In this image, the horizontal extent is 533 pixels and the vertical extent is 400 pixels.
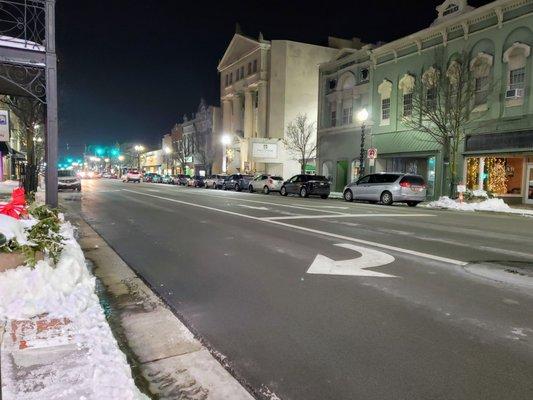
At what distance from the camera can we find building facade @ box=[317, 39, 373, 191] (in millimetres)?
33312

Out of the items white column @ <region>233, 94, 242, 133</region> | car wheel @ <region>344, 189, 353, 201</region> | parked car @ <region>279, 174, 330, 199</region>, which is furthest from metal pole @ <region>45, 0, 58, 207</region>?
white column @ <region>233, 94, 242, 133</region>

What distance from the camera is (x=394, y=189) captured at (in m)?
22.0

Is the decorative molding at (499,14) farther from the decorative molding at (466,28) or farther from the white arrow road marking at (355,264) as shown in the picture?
the white arrow road marking at (355,264)

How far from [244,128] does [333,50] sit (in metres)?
14.1

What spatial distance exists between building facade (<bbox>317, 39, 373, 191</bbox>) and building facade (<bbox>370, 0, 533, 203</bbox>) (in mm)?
3825

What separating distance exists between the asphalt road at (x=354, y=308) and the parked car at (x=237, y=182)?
2868 centimetres

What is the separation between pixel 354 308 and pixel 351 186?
20.5 meters

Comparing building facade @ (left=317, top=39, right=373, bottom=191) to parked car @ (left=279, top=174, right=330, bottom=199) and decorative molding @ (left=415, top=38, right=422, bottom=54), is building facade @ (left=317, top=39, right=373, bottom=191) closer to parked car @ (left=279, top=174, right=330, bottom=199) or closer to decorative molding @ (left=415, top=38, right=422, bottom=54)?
decorative molding @ (left=415, top=38, right=422, bottom=54)

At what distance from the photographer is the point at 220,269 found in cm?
687

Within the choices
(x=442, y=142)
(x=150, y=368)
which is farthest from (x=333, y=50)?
(x=150, y=368)

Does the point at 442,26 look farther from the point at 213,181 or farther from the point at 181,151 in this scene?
the point at 181,151

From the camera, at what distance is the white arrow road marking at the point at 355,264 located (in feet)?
21.5

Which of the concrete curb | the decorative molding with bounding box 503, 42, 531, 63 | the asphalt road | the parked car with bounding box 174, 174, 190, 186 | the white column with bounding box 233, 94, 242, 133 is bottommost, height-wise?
the concrete curb

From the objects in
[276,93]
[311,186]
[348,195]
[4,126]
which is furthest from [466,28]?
[276,93]
